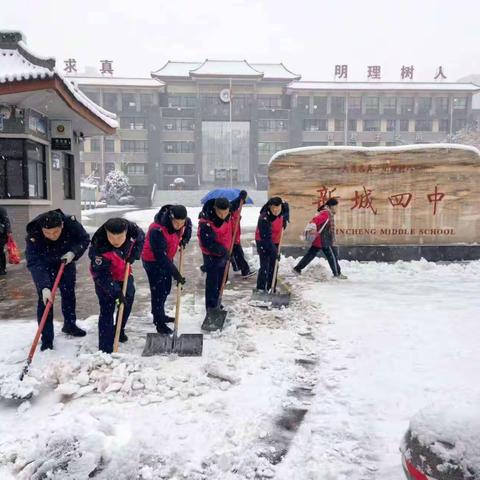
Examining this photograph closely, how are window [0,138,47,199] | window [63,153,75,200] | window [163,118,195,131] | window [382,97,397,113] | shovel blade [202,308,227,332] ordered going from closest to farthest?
shovel blade [202,308,227,332] < window [0,138,47,199] < window [63,153,75,200] < window [163,118,195,131] < window [382,97,397,113]

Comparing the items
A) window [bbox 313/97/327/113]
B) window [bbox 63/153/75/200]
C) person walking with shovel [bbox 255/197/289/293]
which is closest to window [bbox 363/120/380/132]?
window [bbox 313/97/327/113]

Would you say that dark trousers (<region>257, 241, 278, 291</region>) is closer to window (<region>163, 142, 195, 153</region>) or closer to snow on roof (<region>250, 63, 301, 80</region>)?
window (<region>163, 142, 195, 153</region>)

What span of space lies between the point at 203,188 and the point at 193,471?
43280 mm

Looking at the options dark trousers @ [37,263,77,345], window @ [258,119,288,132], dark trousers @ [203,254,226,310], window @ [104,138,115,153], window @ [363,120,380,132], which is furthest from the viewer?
window @ [363,120,380,132]

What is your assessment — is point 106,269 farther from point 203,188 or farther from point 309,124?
point 309,124

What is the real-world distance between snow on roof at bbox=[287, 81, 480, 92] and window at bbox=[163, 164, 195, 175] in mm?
12774

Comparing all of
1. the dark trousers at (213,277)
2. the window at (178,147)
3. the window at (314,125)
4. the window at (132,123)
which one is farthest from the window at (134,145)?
the dark trousers at (213,277)

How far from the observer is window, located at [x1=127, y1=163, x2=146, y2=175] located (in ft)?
148

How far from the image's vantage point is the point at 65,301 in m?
4.66

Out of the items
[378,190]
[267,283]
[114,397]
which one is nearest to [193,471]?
[114,397]

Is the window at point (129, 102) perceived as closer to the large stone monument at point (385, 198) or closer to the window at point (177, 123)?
the window at point (177, 123)

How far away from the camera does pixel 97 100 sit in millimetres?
44719

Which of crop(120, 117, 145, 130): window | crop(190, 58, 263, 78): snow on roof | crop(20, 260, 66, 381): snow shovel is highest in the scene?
crop(190, 58, 263, 78): snow on roof

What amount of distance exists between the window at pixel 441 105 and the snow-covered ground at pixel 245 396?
4628 centimetres
